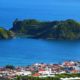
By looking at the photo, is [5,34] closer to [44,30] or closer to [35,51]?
[44,30]

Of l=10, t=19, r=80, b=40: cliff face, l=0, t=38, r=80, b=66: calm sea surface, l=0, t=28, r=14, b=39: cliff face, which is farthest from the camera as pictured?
l=10, t=19, r=80, b=40: cliff face

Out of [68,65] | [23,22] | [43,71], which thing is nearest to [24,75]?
[43,71]

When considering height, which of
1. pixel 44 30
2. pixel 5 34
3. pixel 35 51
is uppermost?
pixel 44 30

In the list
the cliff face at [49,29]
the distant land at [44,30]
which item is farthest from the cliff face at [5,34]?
the cliff face at [49,29]

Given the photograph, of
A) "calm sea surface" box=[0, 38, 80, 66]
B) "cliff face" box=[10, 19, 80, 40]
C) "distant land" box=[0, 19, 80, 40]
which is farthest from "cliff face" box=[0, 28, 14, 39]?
"cliff face" box=[10, 19, 80, 40]

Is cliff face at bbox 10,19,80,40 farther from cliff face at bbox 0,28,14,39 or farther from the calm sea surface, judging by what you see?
the calm sea surface

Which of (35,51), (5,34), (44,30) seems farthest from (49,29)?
(35,51)

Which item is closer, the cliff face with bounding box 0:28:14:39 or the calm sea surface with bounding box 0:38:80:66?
the calm sea surface with bounding box 0:38:80:66

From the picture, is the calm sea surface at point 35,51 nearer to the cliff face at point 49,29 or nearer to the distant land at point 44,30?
the distant land at point 44,30
